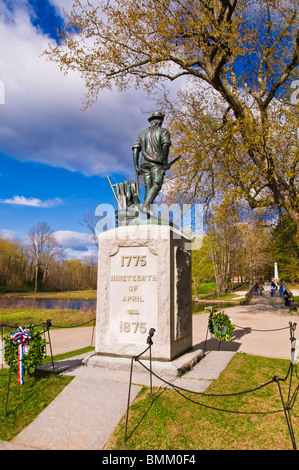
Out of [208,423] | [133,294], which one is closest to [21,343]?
[133,294]

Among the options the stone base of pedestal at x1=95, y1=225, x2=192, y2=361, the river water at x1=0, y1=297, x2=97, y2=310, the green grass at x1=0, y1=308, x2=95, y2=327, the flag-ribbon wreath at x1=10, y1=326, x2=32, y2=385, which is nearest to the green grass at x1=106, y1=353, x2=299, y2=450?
the stone base of pedestal at x1=95, y1=225, x2=192, y2=361

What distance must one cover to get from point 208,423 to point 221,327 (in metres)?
4.85

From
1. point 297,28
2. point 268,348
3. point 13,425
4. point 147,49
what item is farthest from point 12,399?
point 297,28

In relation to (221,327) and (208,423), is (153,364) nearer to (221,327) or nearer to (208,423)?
(208,423)

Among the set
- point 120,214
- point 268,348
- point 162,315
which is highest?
point 120,214

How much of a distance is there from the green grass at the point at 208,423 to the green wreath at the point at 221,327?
3529 mm

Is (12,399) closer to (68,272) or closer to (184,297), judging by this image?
(184,297)

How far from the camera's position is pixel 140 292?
555cm

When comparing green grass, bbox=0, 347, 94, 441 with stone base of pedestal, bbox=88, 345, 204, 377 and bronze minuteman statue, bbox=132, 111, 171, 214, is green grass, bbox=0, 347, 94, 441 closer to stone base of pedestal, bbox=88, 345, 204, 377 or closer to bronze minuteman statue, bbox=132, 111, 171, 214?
stone base of pedestal, bbox=88, 345, 204, 377

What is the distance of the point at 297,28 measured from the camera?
39.0 feet

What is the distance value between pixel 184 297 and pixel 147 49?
11.7m

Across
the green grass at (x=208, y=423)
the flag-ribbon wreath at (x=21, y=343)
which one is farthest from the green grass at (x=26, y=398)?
the green grass at (x=208, y=423)

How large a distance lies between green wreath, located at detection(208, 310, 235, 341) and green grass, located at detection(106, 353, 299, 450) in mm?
3529

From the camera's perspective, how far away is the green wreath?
8312 mm
